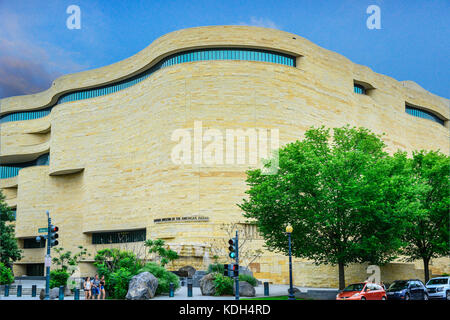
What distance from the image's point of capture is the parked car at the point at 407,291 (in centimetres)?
2717

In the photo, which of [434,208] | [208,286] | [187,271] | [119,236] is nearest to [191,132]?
[187,271]

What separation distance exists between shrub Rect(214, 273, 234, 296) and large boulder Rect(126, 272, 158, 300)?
3.88 meters

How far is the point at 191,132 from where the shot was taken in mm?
54625

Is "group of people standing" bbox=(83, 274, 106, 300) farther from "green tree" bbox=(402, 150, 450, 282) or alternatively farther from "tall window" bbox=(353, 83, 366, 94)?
"tall window" bbox=(353, 83, 366, 94)

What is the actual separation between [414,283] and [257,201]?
11.3 meters

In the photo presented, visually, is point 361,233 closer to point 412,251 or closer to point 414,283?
point 414,283

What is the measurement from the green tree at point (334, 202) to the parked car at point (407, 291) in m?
3.12

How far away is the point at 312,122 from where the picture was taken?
58.3m

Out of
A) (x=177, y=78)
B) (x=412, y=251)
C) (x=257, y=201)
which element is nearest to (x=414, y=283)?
(x=257, y=201)

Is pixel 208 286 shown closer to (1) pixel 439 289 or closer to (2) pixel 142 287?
(2) pixel 142 287

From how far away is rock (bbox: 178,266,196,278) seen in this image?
44.0 meters

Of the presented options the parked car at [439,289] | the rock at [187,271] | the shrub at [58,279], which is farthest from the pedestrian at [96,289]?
the parked car at [439,289]

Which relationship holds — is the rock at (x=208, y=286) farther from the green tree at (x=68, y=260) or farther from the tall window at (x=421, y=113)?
the tall window at (x=421, y=113)

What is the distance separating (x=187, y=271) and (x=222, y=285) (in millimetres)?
14584
